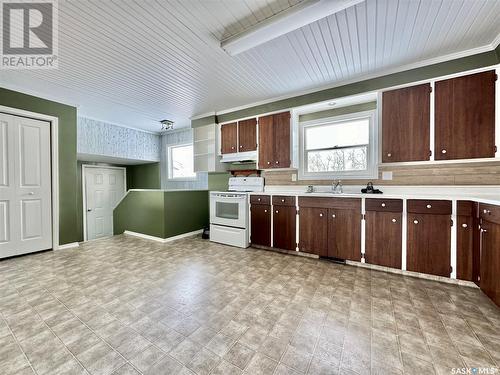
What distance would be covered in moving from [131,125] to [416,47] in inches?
224

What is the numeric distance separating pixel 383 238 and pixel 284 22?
2.65 meters

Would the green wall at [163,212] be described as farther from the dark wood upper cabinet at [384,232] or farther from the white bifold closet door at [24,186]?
the dark wood upper cabinet at [384,232]

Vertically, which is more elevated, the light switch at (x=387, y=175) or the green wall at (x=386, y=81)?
the green wall at (x=386, y=81)

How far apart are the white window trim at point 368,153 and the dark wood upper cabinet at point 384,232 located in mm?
680

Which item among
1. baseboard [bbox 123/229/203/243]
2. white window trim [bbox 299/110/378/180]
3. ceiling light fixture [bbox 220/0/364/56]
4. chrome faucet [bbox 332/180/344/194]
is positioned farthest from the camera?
baseboard [bbox 123/229/203/243]

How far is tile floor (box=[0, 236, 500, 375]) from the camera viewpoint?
4.31ft

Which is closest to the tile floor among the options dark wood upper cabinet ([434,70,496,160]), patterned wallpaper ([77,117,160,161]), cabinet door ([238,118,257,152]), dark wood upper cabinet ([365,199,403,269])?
dark wood upper cabinet ([365,199,403,269])

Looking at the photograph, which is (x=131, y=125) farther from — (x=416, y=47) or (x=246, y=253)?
(x=416, y=47)

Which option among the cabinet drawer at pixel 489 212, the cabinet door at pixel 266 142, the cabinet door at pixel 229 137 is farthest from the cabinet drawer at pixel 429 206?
the cabinet door at pixel 229 137

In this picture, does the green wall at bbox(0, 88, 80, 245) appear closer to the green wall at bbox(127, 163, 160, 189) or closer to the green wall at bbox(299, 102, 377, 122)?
the green wall at bbox(127, 163, 160, 189)

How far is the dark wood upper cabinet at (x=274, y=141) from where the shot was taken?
144 inches

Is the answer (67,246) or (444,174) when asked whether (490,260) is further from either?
(67,246)

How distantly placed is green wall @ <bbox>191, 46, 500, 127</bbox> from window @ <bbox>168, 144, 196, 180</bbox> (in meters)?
2.17

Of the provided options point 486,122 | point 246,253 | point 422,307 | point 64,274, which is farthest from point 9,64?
point 486,122
